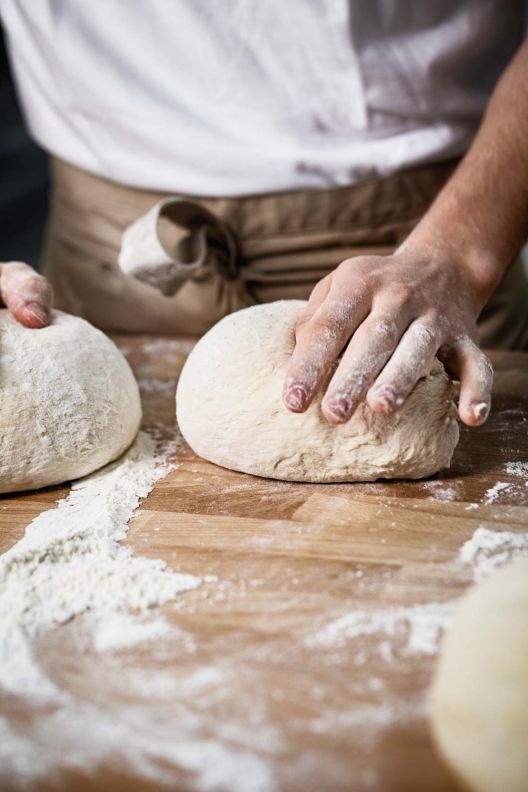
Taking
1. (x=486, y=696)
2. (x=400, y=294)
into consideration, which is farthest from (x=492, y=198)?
(x=486, y=696)

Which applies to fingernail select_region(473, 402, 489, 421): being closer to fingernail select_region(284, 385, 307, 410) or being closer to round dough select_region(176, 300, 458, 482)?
round dough select_region(176, 300, 458, 482)

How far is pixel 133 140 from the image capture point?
70.0 inches

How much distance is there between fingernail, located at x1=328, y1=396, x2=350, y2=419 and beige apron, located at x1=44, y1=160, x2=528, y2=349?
620mm

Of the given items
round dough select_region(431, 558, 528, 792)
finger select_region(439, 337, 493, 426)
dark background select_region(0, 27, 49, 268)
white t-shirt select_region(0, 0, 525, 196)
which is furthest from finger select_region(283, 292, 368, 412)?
dark background select_region(0, 27, 49, 268)

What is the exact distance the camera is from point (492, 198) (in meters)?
1.49

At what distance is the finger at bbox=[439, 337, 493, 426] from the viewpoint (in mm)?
1174

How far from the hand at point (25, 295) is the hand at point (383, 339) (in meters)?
0.47

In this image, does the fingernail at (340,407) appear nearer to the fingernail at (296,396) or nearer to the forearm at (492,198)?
the fingernail at (296,396)

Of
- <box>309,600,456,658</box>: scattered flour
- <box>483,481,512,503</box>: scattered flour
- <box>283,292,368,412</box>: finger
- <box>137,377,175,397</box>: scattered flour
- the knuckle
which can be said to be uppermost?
the knuckle

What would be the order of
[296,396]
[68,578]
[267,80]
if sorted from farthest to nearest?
[267,80] → [296,396] → [68,578]

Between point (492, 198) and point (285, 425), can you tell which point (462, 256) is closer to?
point (492, 198)

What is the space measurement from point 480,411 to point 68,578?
64cm

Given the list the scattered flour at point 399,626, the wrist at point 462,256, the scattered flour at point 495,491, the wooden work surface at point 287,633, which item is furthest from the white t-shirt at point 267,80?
the scattered flour at point 399,626

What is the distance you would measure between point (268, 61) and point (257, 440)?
0.89 meters
